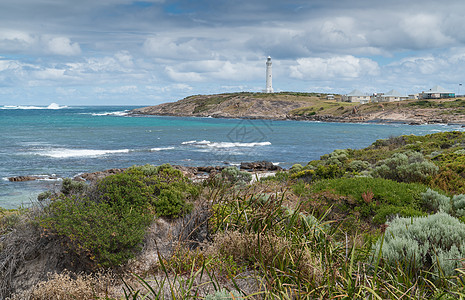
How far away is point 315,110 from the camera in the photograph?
114438 mm

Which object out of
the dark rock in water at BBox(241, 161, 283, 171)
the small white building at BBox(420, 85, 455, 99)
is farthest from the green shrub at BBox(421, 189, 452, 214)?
the small white building at BBox(420, 85, 455, 99)

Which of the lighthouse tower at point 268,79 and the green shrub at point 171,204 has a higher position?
the lighthouse tower at point 268,79

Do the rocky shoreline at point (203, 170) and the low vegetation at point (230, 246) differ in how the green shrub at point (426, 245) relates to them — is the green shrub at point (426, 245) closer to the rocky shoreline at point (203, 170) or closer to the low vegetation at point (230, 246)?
the low vegetation at point (230, 246)

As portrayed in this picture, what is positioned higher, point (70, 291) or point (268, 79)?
point (268, 79)

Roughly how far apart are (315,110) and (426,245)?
114109 millimetres

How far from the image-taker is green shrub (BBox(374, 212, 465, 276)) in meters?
4.05

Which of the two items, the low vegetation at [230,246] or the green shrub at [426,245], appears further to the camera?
the green shrub at [426,245]

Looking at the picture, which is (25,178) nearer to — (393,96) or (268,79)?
(393,96)

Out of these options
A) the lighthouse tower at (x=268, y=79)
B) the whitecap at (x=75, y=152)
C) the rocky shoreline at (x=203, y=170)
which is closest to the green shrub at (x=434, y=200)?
the rocky shoreline at (x=203, y=170)

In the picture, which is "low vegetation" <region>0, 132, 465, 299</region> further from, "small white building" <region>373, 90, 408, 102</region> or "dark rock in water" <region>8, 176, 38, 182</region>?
"small white building" <region>373, 90, 408, 102</region>

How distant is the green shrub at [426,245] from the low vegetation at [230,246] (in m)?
0.02

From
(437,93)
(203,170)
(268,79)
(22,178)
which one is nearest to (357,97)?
(437,93)

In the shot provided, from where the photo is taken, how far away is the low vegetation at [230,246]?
12.3ft

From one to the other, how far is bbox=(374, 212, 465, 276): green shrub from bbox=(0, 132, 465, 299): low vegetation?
2 cm
